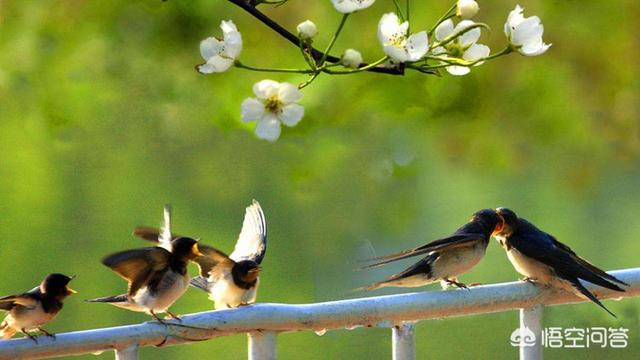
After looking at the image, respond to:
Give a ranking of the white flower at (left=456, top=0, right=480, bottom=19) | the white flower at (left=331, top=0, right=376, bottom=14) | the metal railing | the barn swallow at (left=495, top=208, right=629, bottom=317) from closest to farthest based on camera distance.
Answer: the white flower at (left=331, top=0, right=376, bottom=14) < the white flower at (left=456, top=0, right=480, bottom=19) < the metal railing < the barn swallow at (left=495, top=208, right=629, bottom=317)

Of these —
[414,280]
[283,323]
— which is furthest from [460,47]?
[414,280]

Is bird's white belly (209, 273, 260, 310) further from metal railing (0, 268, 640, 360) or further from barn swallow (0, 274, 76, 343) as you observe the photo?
metal railing (0, 268, 640, 360)

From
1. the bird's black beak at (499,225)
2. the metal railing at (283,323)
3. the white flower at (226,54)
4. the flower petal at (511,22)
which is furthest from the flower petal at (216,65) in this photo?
the bird's black beak at (499,225)

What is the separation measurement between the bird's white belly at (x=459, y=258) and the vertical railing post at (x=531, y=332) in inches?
4.8

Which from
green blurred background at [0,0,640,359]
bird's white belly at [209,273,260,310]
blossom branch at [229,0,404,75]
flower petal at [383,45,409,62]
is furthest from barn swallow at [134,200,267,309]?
green blurred background at [0,0,640,359]

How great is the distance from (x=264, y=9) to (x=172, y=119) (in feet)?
2.31

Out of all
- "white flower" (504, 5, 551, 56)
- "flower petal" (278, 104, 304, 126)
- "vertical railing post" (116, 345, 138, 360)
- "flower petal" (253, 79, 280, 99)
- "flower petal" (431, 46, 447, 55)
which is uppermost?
"white flower" (504, 5, 551, 56)

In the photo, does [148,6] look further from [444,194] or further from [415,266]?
[444,194]

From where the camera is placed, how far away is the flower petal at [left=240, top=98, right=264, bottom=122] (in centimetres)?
89

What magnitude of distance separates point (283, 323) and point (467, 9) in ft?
1.22

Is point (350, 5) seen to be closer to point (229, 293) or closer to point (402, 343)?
point (402, 343)

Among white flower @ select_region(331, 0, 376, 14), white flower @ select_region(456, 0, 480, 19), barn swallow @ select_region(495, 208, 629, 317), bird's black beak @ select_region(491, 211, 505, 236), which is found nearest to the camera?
white flower @ select_region(331, 0, 376, 14)

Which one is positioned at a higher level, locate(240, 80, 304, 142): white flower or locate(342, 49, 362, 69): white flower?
locate(342, 49, 362, 69): white flower

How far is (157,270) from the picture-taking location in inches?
50.6
